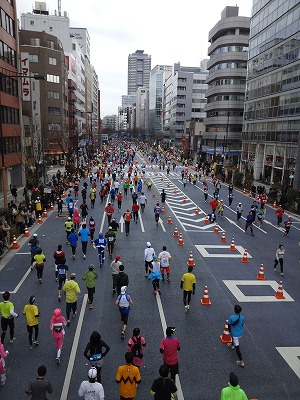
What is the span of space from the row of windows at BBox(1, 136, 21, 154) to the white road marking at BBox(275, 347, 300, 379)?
31.6m

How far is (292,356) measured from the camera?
376 inches

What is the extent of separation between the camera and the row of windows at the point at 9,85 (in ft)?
112

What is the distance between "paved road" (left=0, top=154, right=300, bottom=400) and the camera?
847 cm

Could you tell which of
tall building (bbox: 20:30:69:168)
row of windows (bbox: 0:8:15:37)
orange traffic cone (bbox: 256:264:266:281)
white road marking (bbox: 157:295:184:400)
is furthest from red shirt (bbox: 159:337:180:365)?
tall building (bbox: 20:30:69:168)

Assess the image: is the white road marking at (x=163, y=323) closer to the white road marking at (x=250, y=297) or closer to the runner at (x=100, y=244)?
the white road marking at (x=250, y=297)

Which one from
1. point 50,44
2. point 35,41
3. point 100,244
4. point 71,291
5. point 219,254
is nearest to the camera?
point 71,291

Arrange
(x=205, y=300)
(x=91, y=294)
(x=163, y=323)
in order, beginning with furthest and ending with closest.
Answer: (x=205, y=300) → (x=91, y=294) → (x=163, y=323)

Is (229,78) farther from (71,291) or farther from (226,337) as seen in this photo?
(71,291)

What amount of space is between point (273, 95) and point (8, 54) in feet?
110

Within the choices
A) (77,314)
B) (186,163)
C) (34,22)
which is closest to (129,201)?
(77,314)

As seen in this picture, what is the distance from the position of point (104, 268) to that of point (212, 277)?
4722 mm

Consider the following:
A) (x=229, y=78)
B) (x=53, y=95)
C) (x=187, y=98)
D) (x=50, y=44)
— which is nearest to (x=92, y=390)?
(x=53, y=95)

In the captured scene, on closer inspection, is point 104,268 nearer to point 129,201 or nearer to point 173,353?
point 173,353

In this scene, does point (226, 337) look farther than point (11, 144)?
No
